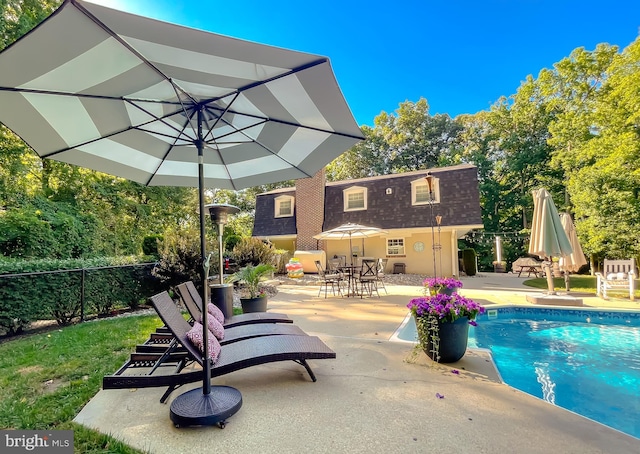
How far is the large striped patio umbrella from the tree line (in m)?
1.14

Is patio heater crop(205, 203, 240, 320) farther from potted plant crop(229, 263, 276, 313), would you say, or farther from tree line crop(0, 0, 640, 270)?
tree line crop(0, 0, 640, 270)

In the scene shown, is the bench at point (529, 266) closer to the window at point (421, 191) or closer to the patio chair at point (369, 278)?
the window at point (421, 191)

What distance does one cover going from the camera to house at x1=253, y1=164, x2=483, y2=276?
13875 mm

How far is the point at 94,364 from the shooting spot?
3830 millimetres

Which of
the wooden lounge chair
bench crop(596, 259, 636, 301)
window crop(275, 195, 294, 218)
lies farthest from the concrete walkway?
window crop(275, 195, 294, 218)

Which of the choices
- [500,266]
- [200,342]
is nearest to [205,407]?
[200,342]

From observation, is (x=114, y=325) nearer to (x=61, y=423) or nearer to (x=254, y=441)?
(x=61, y=423)

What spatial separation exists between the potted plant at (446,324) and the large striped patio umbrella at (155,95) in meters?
2.34

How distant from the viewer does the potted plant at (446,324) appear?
3.73 metres

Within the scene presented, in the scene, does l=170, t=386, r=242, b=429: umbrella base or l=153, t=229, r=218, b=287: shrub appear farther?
l=153, t=229, r=218, b=287: shrub

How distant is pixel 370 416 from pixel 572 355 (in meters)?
4.22

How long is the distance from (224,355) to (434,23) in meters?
12.5

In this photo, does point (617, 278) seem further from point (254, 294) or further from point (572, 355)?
point (254, 294)

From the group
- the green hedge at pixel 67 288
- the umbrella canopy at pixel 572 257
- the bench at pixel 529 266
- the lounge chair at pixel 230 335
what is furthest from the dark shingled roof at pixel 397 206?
the lounge chair at pixel 230 335
